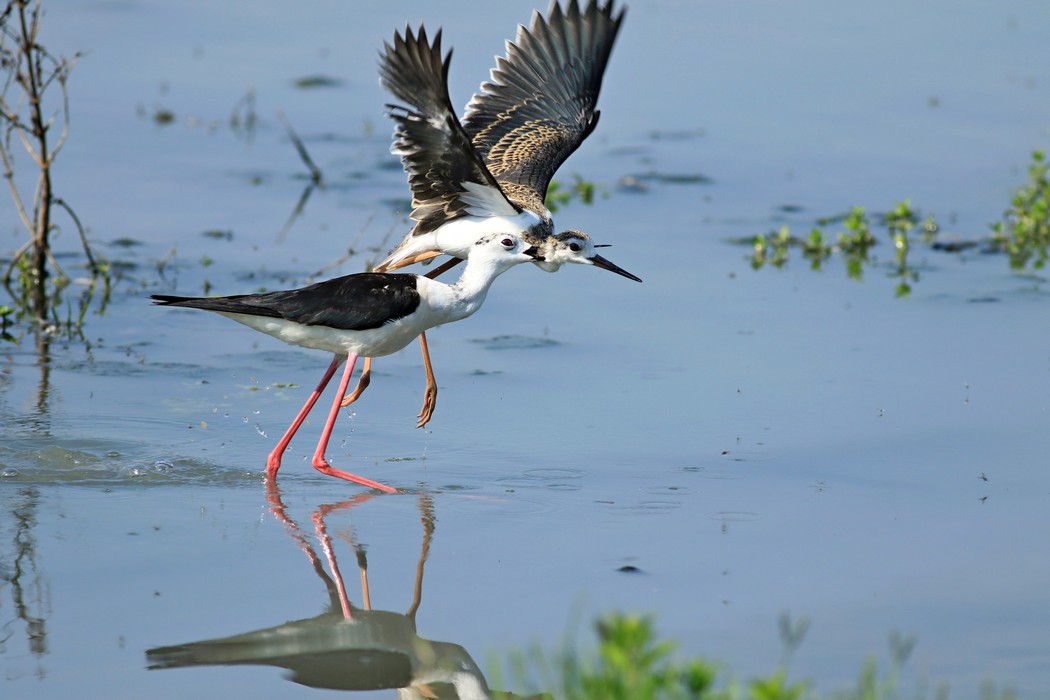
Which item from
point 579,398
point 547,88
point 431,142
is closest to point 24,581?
point 431,142

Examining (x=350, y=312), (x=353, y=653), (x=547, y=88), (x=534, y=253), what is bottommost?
(x=353, y=653)

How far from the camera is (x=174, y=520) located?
18.9ft

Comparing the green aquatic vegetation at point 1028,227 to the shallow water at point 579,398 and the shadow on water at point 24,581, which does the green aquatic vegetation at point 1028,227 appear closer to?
the shallow water at point 579,398

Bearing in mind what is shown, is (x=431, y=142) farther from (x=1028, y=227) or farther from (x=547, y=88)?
(x=1028, y=227)

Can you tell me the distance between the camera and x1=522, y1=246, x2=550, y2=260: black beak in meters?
7.08

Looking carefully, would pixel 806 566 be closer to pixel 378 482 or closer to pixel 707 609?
pixel 707 609

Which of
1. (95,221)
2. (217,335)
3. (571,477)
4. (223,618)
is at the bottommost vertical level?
(223,618)

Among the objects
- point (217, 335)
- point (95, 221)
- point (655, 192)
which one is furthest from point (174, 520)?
point (655, 192)

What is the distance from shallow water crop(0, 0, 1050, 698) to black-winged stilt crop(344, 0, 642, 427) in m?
0.71

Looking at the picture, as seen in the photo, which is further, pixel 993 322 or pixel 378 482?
pixel 993 322

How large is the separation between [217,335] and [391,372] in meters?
1.01

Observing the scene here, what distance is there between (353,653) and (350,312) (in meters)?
2.01

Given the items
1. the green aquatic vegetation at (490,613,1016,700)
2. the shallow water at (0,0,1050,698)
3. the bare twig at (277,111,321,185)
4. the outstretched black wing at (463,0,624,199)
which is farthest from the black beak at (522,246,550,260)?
the bare twig at (277,111,321,185)

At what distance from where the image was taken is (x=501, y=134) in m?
8.55
